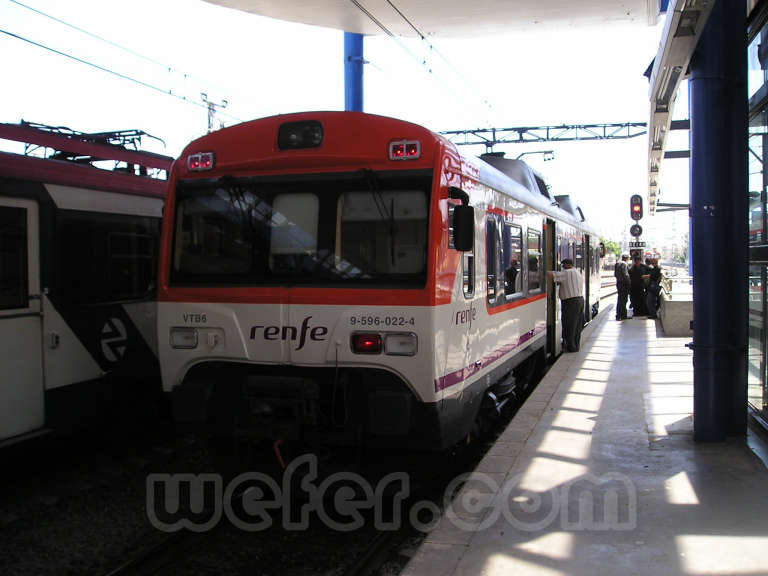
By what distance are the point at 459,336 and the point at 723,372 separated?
251cm

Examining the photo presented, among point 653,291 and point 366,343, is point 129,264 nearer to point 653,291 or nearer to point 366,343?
point 366,343

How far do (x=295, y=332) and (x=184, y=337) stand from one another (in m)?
0.94

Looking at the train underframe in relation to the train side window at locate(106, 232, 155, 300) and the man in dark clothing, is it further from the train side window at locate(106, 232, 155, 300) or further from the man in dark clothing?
the man in dark clothing

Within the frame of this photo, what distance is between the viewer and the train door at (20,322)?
5.78 m

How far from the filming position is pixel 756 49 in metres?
6.21

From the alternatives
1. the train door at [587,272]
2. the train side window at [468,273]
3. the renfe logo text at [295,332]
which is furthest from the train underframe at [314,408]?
the train door at [587,272]

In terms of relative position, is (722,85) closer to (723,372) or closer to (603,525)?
(723,372)

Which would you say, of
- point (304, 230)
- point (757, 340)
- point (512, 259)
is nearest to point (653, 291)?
point (757, 340)

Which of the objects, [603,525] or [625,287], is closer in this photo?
[603,525]

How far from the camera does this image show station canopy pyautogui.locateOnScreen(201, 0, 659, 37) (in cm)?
1460

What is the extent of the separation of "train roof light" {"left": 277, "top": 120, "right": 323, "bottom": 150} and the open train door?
6.09 metres

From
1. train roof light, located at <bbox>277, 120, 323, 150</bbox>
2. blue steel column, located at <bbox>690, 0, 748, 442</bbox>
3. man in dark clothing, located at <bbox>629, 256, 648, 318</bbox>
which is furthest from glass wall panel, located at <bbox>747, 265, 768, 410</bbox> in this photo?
man in dark clothing, located at <bbox>629, 256, 648, 318</bbox>

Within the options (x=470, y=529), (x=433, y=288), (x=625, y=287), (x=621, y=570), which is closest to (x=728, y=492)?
(x=621, y=570)

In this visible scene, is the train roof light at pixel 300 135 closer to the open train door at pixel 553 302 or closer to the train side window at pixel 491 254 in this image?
the train side window at pixel 491 254
